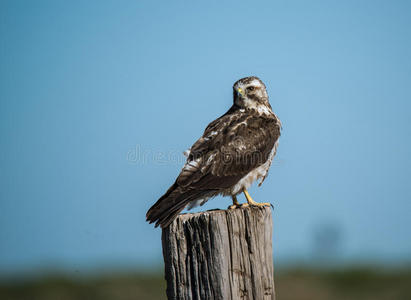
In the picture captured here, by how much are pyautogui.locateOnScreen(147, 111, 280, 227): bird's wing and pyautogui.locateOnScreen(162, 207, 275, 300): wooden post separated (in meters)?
1.41

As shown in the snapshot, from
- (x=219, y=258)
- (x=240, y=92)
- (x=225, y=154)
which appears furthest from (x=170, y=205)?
(x=240, y=92)

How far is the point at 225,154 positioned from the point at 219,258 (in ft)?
9.00

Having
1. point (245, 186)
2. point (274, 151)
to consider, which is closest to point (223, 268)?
point (245, 186)

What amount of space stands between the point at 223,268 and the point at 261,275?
39cm

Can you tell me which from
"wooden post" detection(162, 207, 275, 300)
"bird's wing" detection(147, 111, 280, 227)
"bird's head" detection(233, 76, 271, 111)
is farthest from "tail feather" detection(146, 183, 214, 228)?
"bird's head" detection(233, 76, 271, 111)

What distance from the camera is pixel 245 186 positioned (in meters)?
6.80

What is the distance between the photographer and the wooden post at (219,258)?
4027 mm

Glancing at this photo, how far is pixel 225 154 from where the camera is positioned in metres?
6.63

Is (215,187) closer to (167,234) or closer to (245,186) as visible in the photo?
(245,186)

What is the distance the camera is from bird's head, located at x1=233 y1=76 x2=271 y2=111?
25.7 ft

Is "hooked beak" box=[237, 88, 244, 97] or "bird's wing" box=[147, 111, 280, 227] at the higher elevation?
"hooked beak" box=[237, 88, 244, 97]

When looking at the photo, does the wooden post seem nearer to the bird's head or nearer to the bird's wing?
the bird's wing

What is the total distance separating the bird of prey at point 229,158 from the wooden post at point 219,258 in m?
1.34

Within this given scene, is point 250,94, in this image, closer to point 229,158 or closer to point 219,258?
point 229,158
